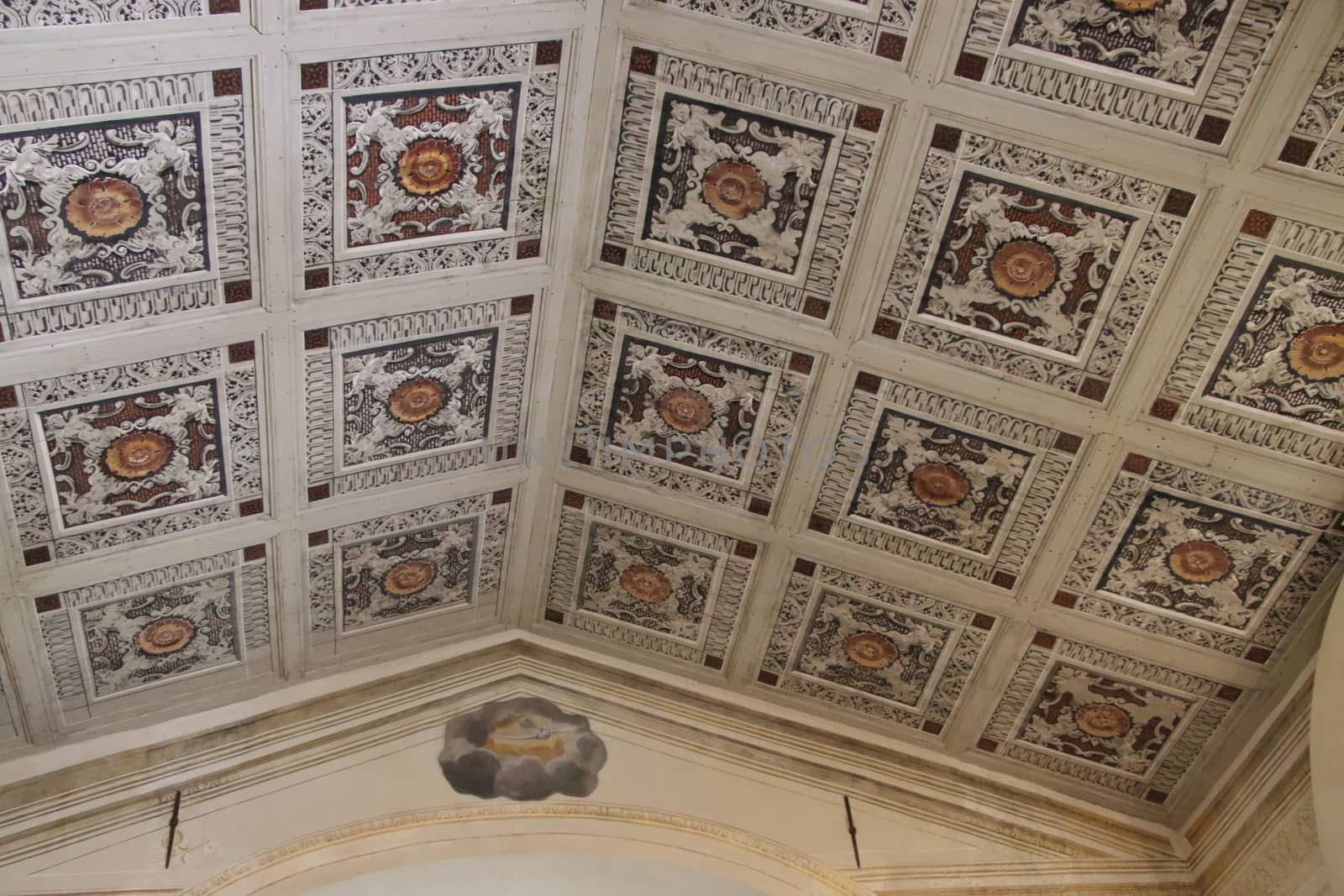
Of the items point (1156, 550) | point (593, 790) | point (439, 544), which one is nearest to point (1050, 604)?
point (1156, 550)

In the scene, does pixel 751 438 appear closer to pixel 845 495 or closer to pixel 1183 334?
pixel 845 495

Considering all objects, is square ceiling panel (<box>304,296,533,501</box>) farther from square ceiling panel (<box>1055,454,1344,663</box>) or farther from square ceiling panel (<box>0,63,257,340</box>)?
square ceiling panel (<box>1055,454,1344,663</box>)

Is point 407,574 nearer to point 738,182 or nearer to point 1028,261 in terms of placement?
point 738,182

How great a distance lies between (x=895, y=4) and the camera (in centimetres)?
769

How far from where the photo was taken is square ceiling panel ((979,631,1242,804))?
10.1 metres

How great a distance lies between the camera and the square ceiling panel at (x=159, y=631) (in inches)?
370

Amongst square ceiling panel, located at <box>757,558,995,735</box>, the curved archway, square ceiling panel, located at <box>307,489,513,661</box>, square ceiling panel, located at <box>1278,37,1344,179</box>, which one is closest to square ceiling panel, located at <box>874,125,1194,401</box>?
square ceiling panel, located at <box>1278,37,1344,179</box>

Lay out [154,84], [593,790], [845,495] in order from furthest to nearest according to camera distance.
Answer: [593,790]
[845,495]
[154,84]

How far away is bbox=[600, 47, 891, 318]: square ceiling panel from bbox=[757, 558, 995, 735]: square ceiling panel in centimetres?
220

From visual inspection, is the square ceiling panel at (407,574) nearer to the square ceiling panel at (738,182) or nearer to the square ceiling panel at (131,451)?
the square ceiling panel at (131,451)

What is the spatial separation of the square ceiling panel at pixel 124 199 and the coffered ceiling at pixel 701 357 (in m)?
0.02

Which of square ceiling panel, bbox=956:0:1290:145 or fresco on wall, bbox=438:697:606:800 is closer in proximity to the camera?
square ceiling panel, bbox=956:0:1290:145

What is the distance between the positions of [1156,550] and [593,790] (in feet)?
13.0

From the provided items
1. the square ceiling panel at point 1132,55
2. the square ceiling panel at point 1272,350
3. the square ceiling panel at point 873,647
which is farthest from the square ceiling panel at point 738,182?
the square ceiling panel at point 873,647
